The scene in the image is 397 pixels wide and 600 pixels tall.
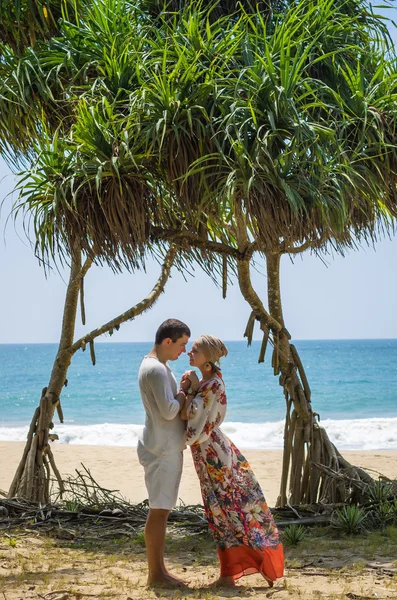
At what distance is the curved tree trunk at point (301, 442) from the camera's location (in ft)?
16.8

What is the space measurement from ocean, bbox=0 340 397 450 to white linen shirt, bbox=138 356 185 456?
41.1ft

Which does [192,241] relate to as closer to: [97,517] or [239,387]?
[97,517]

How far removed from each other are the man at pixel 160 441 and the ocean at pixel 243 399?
12477mm

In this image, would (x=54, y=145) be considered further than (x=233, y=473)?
Yes

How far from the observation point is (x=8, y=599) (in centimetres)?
338

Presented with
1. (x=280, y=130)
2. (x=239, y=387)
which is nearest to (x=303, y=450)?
(x=280, y=130)

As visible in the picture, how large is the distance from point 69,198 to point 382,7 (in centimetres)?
249

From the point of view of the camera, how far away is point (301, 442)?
5.35 meters

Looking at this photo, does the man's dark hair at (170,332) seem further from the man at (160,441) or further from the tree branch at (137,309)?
the tree branch at (137,309)

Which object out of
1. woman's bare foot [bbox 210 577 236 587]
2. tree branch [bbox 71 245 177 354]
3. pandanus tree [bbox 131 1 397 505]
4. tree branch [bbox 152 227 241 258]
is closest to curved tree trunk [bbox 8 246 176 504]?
tree branch [bbox 71 245 177 354]

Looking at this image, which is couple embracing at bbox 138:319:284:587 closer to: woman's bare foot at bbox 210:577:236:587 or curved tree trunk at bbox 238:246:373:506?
woman's bare foot at bbox 210:577:236:587

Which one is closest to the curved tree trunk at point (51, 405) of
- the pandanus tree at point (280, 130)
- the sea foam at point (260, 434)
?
the pandanus tree at point (280, 130)

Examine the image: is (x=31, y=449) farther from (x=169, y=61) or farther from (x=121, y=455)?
(x=121, y=455)

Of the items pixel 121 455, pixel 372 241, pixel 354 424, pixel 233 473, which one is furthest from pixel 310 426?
pixel 354 424
